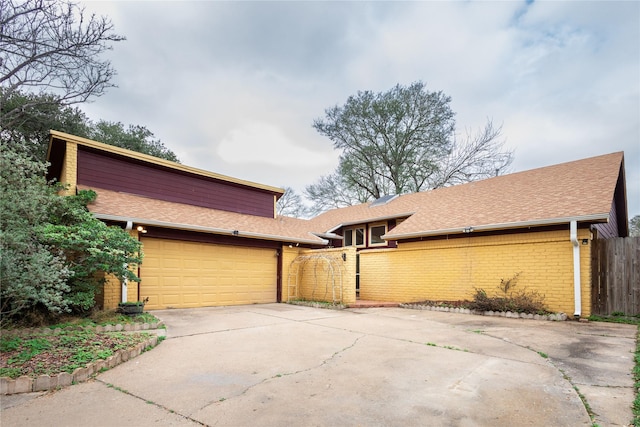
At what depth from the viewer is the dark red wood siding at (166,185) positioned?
1059cm

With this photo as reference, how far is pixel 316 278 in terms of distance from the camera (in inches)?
514

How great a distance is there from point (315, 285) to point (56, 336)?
862cm

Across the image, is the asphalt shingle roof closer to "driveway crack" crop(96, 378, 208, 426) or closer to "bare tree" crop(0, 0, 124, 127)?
"bare tree" crop(0, 0, 124, 127)

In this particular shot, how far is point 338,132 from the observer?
82.7ft

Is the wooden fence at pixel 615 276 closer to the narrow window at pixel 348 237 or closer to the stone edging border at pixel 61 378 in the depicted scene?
the stone edging border at pixel 61 378

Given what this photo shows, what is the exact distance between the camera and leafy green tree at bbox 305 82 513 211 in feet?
73.8

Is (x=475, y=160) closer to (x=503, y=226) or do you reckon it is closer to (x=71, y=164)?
(x=503, y=226)

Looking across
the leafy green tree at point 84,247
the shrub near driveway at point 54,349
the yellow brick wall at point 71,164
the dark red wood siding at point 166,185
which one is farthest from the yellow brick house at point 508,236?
the yellow brick wall at point 71,164

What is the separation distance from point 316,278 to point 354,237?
545 centimetres

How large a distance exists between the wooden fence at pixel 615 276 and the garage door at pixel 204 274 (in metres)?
9.47

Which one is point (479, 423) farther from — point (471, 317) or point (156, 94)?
point (156, 94)

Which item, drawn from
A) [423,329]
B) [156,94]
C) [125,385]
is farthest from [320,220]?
[125,385]

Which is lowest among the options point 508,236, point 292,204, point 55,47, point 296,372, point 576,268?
point 296,372

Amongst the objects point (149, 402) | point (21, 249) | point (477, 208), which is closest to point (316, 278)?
point (477, 208)
